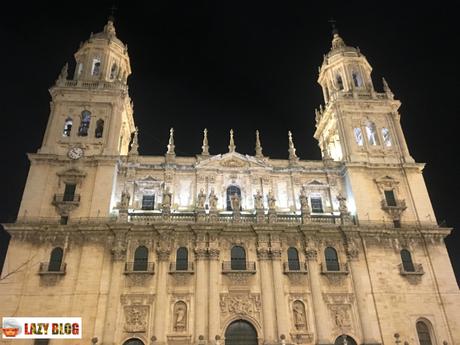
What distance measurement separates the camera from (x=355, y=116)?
4184 centimetres

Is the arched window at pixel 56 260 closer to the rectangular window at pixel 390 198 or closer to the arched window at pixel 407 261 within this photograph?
the arched window at pixel 407 261

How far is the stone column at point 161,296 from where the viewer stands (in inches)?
1169

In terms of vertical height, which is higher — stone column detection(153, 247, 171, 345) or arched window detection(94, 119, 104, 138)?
arched window detection(94, 119, 104, 138)

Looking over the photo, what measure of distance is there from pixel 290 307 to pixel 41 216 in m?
21.1

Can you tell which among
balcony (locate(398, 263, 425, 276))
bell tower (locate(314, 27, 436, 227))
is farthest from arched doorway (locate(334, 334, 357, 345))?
bell tower (locate(314, 27, 436, 227))

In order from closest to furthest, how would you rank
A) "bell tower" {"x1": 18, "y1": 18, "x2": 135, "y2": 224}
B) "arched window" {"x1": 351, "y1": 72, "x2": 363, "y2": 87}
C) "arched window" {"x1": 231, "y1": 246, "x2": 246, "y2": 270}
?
1. "arched window" {"x1": 231, "y1": 246, "x2": 246, "y2": 270}
2. "bell tower" {"x1": 18, "y1": 18, "x2": 135, "y2": 224}
3. "arched window" {"x1": 351, "y1": 72, "x2": 363, "y2": 87}

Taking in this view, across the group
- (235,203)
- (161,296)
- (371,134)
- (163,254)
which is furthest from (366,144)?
(161,296)

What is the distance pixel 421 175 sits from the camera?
126 ft

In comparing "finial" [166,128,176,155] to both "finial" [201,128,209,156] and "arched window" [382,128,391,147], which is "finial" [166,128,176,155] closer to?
"finial" [201,128,209,156]

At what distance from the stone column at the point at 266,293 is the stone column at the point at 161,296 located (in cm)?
730

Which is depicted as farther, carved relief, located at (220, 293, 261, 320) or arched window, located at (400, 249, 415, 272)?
arched window, located at (400, 249, 415, 272)

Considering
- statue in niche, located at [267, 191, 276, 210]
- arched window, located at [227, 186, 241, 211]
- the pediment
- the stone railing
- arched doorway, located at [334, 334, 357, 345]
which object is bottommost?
arched doorway, located at [334, 334, 357, 345]

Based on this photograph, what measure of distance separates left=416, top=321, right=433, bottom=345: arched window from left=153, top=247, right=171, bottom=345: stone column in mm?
19212

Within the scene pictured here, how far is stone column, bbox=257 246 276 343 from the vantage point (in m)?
30.2
